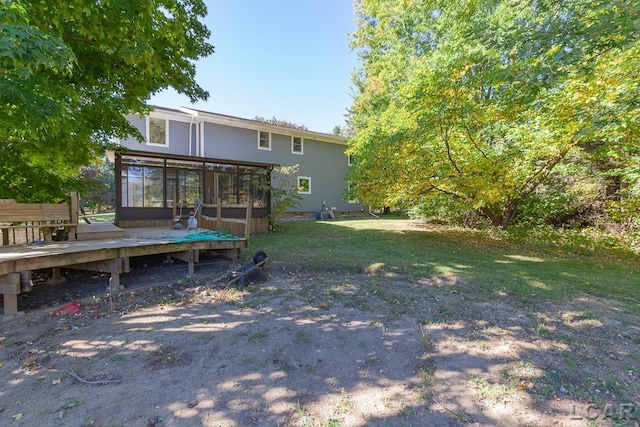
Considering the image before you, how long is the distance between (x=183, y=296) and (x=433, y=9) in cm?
1484

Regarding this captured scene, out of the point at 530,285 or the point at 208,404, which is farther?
the point at 530,285

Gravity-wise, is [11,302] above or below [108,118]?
below

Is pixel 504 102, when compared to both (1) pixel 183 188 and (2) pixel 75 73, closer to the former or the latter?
→ (2) pixel 75 73

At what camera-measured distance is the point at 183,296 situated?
4340 mm

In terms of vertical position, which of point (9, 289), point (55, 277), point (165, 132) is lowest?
point (55, 277)

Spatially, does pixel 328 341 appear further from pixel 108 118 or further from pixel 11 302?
pixel 108 118

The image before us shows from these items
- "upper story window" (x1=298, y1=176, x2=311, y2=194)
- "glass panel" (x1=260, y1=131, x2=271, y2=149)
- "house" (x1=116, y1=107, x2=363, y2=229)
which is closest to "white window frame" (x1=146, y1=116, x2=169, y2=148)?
"house" (x1=116, y1=107, x2=363, y2=229)

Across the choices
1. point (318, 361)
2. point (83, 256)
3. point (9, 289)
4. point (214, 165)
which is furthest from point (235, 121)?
point (318, 361)

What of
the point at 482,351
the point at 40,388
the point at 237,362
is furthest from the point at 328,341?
the point at 40,388

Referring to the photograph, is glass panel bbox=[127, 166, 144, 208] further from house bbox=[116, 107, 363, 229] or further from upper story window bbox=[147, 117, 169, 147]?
upper story window bbox=[147, 117, 169, 147]

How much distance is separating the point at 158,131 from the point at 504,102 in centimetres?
1330


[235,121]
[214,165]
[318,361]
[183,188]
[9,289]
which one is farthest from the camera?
[235,121]

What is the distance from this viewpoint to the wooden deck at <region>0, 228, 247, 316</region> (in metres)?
3.49

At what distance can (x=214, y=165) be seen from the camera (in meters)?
11.1
